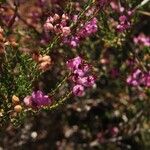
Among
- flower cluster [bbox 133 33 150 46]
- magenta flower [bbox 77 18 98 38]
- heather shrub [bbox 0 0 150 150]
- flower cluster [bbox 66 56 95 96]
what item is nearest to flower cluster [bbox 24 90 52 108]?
heather shrub [bbox 0 0 150 150]

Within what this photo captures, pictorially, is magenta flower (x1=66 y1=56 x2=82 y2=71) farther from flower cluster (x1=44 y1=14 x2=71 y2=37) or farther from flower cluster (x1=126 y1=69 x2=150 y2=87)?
flower cluster (x1=126 y1=69 x2=150 y2=87)

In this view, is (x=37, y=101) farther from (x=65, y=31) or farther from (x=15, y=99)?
(x=65, y=31)

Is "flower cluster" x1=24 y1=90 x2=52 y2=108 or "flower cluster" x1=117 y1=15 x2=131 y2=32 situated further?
"flower cluster" x1=117 y1=15 x2=131 y2=32

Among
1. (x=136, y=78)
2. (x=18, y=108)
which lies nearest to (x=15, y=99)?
(x=18, y=108)

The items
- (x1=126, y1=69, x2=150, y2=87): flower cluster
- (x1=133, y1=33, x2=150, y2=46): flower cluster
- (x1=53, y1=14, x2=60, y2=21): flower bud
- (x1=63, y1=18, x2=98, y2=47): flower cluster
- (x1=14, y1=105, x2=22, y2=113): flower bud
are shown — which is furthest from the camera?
(x1=133, y1=33, x2=150, y2=46): flower cluster

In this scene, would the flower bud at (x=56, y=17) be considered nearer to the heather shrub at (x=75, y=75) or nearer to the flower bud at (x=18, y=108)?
the heather shrub at (x=75, y=75)

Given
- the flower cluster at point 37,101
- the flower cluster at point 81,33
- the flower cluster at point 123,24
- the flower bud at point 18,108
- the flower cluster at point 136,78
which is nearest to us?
the flower bud at point 18,108

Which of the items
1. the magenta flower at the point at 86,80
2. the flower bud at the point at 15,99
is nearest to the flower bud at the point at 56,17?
the magenta flower at the point at 86,80

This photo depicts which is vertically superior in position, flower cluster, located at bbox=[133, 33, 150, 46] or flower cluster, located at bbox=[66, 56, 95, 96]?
flower cluster, located at bbox=[133, 33, 150, 46]

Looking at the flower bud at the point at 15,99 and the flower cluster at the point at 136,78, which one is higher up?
the flower cluster at the point at 136,78
